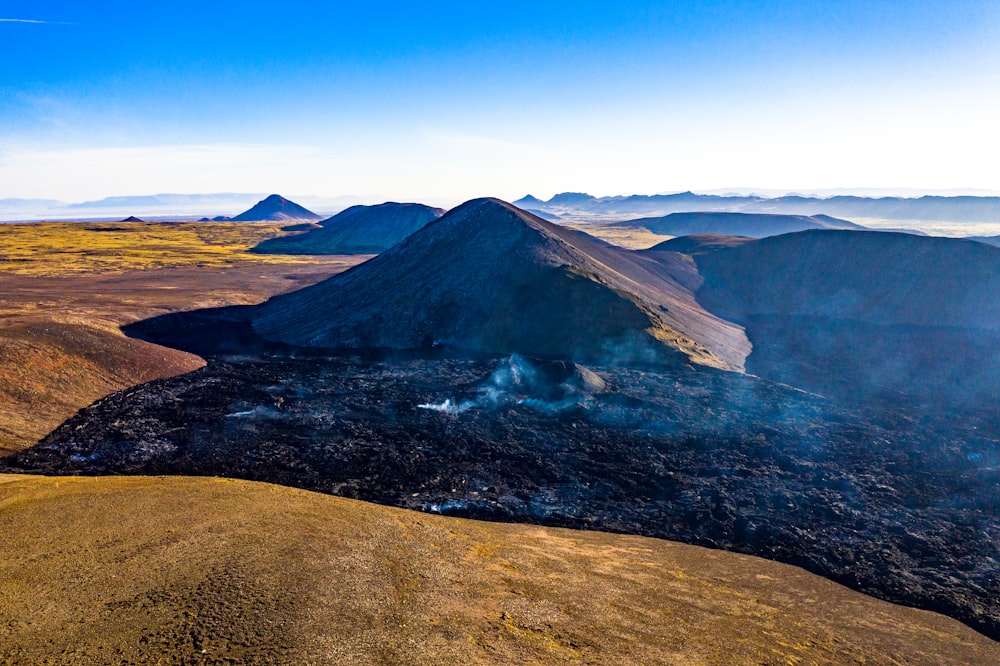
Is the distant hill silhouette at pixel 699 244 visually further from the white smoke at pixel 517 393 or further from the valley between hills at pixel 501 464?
the white smoke at pixel 517 393

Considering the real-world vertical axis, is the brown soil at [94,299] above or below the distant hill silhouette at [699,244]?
below

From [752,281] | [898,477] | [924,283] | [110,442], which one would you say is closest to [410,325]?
[110,442]

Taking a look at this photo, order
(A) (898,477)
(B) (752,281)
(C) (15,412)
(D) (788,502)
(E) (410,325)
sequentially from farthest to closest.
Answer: (B) (752,281) < (E) (410,325) < (C) (15,412) < (A) (898,477) < (D) (788,502)

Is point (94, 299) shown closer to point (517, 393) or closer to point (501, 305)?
point (501, 305)

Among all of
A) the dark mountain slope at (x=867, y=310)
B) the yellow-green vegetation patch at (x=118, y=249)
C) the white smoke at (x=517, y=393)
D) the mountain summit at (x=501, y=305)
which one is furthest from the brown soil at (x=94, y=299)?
the dark mountain slope at (x=867, y=310)

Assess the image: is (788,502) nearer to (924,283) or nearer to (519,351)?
(519,351)

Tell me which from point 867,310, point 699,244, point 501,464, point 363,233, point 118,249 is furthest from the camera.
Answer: point 363,233

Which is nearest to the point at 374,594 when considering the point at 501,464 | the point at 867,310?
the point at 501,464
